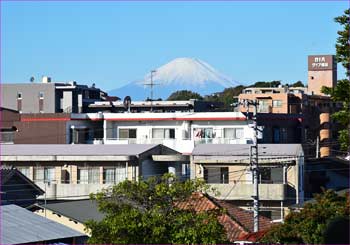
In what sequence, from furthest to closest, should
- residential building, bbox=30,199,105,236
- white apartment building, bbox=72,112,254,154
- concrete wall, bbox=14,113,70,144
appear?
concrete wall, bbox=14,113,70,144, white apartment building, bbox=72,112,254,154, residential building, bbox=30,199,105,236

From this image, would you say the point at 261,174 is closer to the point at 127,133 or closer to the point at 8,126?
the point at 127,133

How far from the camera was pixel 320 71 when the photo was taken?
269ft

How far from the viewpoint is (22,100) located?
2498 inches

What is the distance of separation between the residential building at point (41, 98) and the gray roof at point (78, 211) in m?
33.3

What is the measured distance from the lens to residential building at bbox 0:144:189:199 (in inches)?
1587

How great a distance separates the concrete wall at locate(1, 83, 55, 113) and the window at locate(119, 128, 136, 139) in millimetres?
11003

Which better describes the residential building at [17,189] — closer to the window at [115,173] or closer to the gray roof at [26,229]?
the window at [115,173]

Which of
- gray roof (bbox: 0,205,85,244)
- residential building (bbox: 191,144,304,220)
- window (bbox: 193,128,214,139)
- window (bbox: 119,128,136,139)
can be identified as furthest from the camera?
window (bbox: 119,128,136,139)

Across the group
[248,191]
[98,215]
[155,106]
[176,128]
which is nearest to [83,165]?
[248,191]

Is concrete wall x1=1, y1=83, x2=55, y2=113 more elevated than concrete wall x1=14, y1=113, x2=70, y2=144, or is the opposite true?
concrete wall x1=1, y1=83, x2=55, y2=113

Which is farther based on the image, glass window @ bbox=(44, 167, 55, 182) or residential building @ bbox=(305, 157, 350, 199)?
residential building @ bbox=(305, 157, 350, 199)

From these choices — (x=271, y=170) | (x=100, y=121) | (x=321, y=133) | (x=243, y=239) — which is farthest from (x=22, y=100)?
(x=243, y=239)

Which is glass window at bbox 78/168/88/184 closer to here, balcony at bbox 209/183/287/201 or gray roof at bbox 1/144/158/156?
gray roof at bbox 1/144/158/156

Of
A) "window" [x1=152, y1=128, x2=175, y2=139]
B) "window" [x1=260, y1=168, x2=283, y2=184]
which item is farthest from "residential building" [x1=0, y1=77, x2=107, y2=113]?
"window" [x1=260, y1=168, x2=283, y2=184]
